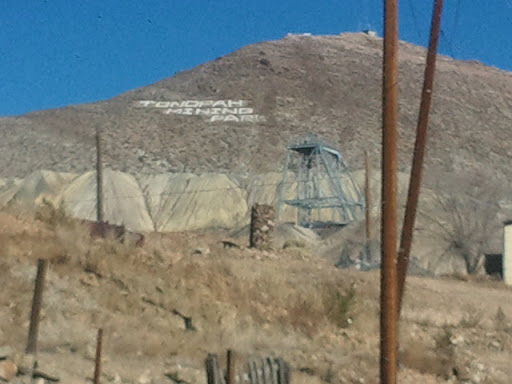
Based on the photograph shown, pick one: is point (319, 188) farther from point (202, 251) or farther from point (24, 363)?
point (24, 363)

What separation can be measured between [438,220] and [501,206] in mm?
9834

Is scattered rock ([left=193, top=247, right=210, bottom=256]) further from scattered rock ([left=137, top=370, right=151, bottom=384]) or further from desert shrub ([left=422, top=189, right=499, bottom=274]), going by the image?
desert shrub ([left=422, top=189, right=499, bottom=274])

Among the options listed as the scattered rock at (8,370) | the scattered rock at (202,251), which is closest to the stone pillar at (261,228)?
the scattered rock at (202,251)

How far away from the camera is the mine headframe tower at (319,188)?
68125mm

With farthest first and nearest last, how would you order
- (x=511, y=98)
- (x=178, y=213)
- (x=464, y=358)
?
(x=511, y=98)
(x=178, y=213)
(x=464, y=358)

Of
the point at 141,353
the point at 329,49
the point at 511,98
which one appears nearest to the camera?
the point at 141,353

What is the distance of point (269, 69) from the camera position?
128625 mm

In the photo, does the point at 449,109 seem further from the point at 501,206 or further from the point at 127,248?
the point at 127,248

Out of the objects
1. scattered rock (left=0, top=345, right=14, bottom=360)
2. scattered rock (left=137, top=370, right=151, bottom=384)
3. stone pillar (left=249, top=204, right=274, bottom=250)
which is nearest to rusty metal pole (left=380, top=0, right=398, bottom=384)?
scattered rock (left=137, top=370, right=151, bottom=384)

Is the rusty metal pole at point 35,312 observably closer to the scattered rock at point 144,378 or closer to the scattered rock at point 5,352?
the scattered rock at point 5,352

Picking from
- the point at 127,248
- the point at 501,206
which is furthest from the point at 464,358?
the point at 501,206

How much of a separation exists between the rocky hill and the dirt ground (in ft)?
182

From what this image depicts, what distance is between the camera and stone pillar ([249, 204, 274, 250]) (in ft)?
115

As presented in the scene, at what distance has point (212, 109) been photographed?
4459 inches
